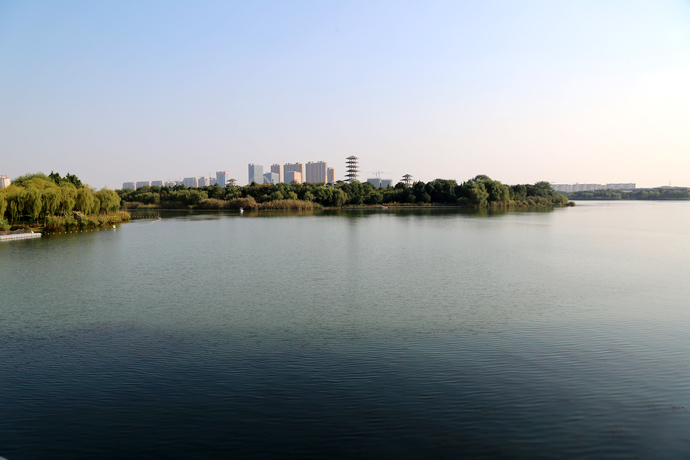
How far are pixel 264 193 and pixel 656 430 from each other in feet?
345

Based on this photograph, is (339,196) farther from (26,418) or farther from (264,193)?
(26,418)

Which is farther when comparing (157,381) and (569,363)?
(569,363)

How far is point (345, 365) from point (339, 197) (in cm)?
9832

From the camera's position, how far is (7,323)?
38.0 ft

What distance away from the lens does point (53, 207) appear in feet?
131

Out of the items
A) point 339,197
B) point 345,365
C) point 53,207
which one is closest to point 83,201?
point 53,207

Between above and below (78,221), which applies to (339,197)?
above

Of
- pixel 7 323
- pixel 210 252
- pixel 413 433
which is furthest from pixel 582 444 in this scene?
pixel 210 252

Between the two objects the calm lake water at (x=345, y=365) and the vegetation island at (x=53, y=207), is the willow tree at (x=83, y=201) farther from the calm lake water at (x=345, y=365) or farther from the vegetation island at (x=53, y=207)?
the calm lake water at (x=345, y=365)

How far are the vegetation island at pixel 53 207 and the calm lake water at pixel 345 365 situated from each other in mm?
23663

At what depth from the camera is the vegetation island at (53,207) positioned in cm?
3741

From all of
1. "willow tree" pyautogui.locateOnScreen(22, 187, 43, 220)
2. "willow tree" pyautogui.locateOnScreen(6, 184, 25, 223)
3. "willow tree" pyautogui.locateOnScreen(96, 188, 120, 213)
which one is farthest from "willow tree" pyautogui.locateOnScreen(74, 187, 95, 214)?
"willow tree" pyautogui.locateOnScreen(6, 184, 25, 223)

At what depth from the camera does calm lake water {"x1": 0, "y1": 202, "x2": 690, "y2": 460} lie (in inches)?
243

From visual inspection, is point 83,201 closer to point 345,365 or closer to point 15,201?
point 15,201
